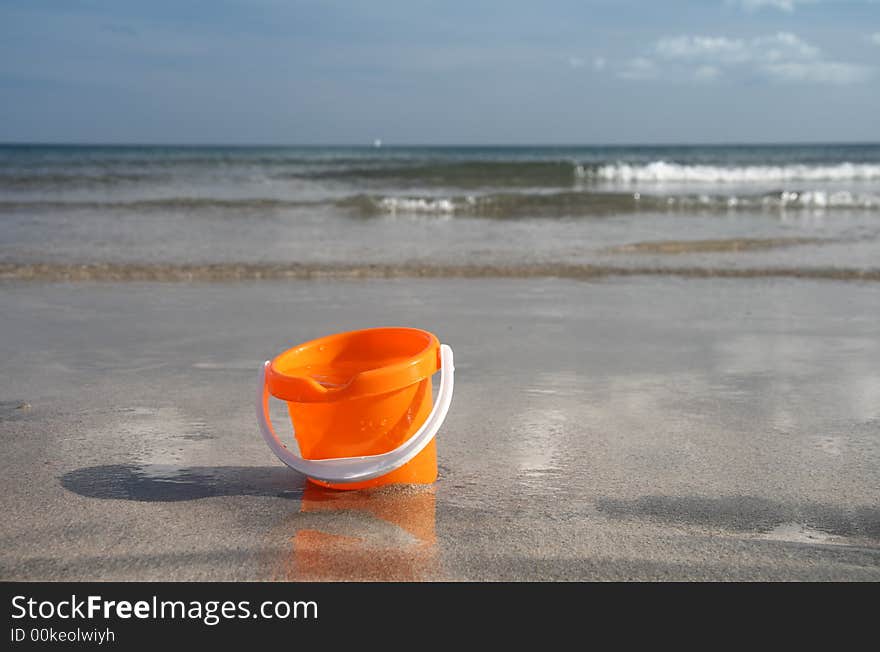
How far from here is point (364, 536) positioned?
2.71 m

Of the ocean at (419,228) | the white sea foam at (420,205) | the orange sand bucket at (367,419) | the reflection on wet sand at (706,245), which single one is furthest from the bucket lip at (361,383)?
the white sea foam at (420,205)

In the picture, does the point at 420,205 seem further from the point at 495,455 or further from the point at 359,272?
the point at 495,455

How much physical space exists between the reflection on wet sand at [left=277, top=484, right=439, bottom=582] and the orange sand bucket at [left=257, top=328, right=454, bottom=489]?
0.22ft

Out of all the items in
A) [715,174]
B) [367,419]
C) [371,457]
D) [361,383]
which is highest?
[715,174]

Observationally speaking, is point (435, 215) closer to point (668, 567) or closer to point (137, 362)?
point (137, 362)

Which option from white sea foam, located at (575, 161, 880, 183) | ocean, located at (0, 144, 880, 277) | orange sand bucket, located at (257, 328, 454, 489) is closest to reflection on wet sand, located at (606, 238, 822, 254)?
ocean, located at (0, 144, 880, 277)

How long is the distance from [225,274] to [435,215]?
7933 mm

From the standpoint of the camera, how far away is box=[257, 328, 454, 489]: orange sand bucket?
2.87 m

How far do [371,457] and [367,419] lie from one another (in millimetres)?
116

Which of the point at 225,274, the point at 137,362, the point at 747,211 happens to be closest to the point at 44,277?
the point at 225,274

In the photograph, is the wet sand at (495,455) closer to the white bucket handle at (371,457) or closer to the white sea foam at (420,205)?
the white bucket handle at (371,457)

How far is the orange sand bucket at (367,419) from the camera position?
287 centimetres

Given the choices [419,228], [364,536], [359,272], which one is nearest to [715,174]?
[419,228]

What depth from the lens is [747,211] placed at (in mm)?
16578
